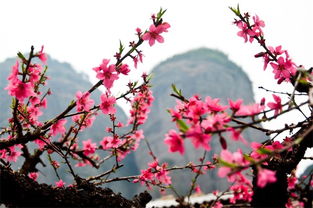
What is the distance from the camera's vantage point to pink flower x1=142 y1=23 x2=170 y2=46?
2187 millimetres

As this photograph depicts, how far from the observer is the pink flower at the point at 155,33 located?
7.17 feet

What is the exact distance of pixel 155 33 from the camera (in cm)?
221

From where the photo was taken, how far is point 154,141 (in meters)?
31.8

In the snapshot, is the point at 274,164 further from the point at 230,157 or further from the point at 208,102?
the point at 230,157

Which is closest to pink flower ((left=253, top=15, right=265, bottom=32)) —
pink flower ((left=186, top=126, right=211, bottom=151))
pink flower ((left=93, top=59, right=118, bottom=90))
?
pink flower ((left=93, top=59, right=118, bottom=90))

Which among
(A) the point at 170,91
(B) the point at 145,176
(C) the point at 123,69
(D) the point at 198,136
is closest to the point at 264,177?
(D) the point at 198,136

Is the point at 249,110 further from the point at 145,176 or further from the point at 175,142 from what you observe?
the point at 145,176

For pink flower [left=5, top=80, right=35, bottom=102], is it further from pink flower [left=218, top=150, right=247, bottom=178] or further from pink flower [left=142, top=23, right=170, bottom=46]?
pink flower [left=218, top=150, right=247, bottom=178]

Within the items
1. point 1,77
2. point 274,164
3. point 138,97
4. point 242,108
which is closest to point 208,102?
point 242,108

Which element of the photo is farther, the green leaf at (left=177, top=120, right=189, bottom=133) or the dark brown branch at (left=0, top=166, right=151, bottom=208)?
the dark brown branch at (left=0, top=166, right=151, bottom=208)

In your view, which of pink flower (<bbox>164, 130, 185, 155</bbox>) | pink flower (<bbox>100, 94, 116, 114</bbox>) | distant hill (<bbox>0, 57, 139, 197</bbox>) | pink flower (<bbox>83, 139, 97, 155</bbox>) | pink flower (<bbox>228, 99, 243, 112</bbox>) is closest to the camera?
pink flower (<bbox>164, 130, 185, 155</bbox>)

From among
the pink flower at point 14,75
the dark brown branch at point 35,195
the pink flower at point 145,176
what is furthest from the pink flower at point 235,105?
the pink flower at point 145,176

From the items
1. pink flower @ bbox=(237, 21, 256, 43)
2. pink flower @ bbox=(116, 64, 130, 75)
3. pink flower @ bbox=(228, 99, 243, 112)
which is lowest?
pink flower @ bbox=(228, 99, 243, 112)

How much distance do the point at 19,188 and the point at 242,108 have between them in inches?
51.9
